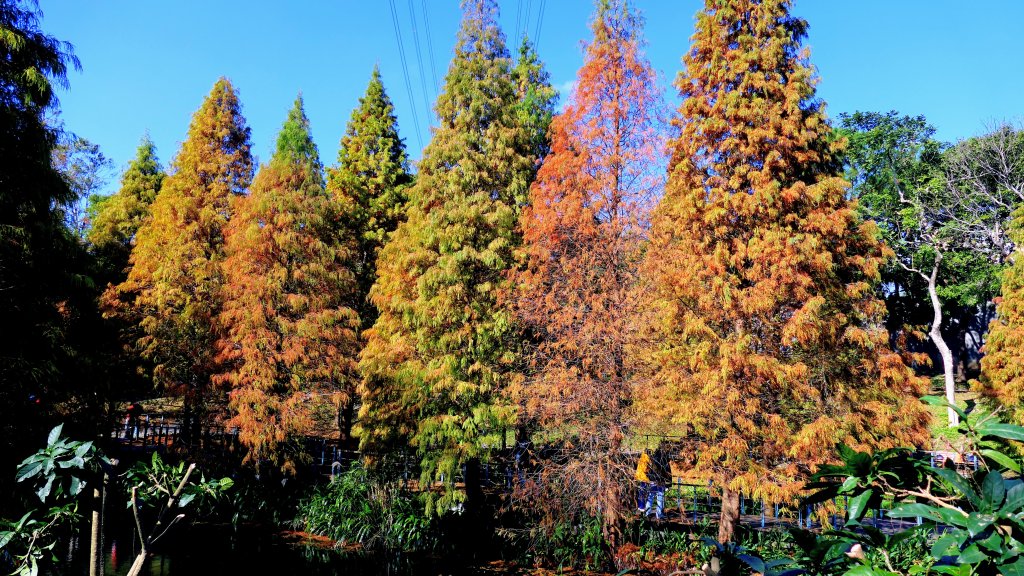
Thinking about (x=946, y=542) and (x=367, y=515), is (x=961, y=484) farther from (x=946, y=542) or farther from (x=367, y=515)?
(x=367, y=515)

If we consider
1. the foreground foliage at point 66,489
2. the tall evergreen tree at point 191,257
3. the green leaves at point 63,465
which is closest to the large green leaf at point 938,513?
the foreground foliage at point 66,489

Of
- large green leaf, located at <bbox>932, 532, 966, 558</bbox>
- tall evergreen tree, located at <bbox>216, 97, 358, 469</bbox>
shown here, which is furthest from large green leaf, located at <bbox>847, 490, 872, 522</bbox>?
tall evergreen tree, located at <bbox>216, 97, 358, 469</bbox>

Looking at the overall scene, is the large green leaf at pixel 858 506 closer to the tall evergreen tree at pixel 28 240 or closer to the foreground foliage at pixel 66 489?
the foreground foliage at pixel 66 489

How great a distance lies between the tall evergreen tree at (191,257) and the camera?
1523 cm

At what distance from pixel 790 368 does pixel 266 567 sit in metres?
9.39

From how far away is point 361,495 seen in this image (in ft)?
42.3

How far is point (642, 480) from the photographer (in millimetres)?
11164

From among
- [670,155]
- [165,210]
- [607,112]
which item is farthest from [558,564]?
[165,210]

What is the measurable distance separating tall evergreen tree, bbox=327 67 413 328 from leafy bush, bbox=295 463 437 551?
19.5 feet

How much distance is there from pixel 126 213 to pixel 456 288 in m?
16.1

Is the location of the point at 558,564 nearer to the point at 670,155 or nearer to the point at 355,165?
the point at 670,155

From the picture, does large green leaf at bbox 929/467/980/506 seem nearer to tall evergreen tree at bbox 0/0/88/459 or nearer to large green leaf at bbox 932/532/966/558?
large green leaf at bbox 932/532/966/558

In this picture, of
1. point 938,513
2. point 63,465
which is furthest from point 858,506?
point 63,465

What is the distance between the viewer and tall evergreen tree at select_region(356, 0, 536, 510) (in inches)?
465
